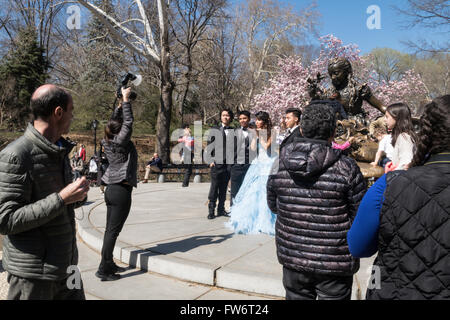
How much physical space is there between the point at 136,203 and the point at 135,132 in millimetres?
18862

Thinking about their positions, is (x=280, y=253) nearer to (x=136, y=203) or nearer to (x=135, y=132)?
(x=136, y=203)

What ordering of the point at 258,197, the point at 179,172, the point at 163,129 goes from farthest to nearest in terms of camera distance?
the point at 163,129 < the point at 179,172 < the point at 258,197

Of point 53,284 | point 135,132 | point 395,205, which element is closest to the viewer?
point 395,205

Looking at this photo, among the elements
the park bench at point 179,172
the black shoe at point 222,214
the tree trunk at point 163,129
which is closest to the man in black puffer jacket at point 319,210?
the black shoe at point 222,214

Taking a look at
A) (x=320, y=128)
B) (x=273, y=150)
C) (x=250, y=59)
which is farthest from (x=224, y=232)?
(x=250, y=59)

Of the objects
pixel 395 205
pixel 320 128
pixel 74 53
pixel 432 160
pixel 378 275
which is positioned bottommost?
pixel 378 275

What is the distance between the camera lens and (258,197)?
213 inches

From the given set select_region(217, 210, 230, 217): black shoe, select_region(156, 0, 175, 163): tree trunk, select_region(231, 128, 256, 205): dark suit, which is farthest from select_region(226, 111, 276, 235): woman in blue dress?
select_region(156, 0, 175, 163): tree trunk

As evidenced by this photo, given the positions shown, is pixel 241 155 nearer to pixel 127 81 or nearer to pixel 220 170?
pixel 220 170

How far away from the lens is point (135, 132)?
84.5ft

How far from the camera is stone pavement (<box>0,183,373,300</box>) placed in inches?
131

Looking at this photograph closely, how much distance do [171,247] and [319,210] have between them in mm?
2768

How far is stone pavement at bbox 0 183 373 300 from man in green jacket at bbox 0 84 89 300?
1.46 metres

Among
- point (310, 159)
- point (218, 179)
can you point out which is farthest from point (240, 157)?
point (310, 159)
